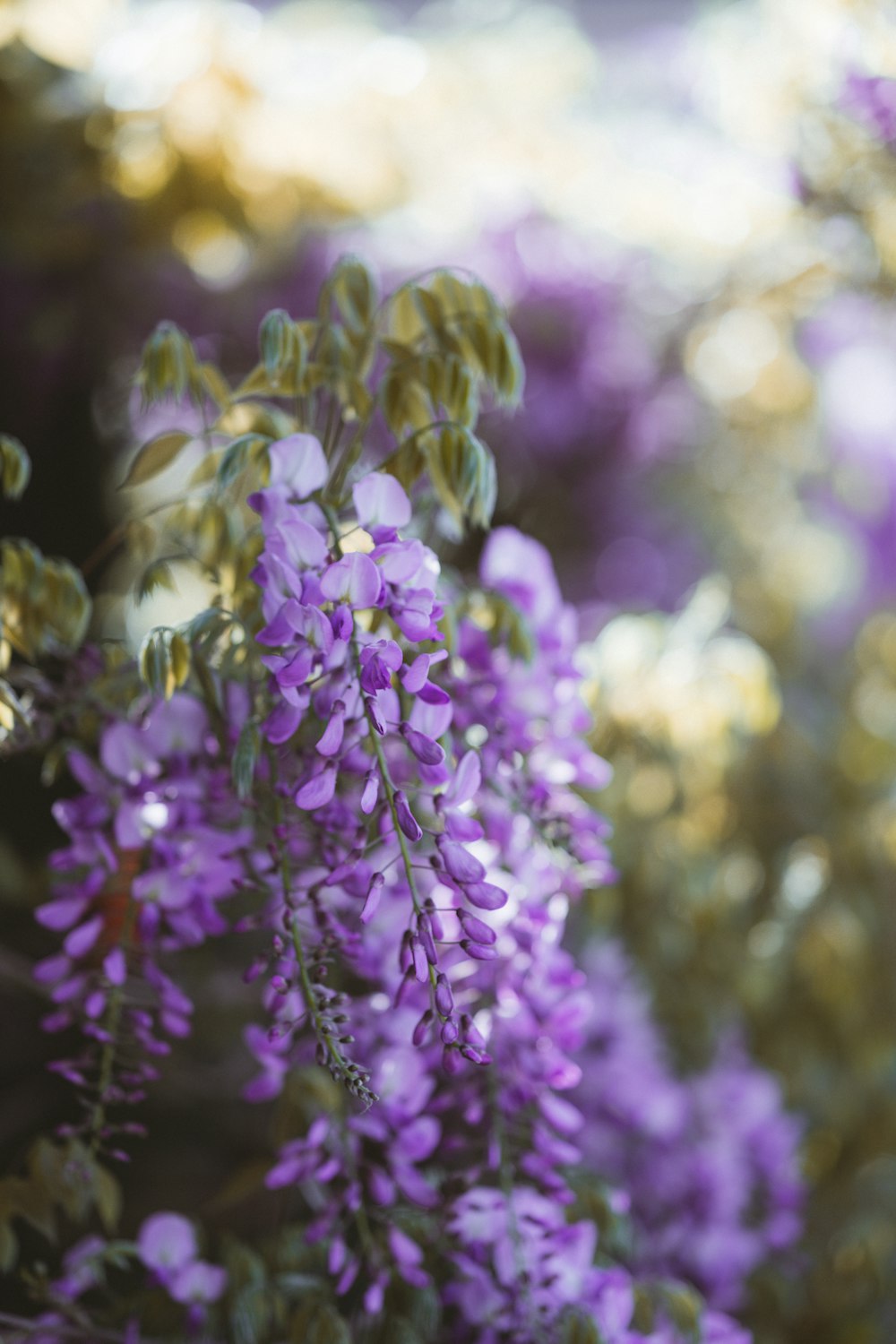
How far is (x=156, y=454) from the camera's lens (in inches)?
29.9

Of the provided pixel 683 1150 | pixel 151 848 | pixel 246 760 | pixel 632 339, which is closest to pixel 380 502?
pixel 246 760

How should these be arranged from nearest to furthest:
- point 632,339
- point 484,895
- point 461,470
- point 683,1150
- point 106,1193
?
point 484,895, point 461,470, point 106,1193, point 683,1150, point 632,339

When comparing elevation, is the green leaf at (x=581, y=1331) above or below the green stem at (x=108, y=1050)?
below

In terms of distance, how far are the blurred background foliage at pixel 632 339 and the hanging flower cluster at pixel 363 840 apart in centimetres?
31

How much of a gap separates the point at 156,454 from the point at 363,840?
0.32 meters

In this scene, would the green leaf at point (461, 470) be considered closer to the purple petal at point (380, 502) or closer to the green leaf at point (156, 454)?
the purple petal at point (380, 502)

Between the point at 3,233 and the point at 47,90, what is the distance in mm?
186

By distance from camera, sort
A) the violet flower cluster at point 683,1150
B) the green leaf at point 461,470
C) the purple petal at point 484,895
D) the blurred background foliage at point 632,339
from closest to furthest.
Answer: the purple petal at point 484,895 → the green leaf at point 461,470 → the violet flower cluster at point 683,1150 → the blurred background foliage at point 632,339

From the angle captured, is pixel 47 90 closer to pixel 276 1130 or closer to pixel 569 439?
pixel 569 439

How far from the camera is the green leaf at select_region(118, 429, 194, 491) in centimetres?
75

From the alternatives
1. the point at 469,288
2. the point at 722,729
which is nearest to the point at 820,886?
the point at 722,729

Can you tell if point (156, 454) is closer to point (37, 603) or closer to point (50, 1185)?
point (37, 603)

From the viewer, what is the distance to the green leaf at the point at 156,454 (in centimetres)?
75

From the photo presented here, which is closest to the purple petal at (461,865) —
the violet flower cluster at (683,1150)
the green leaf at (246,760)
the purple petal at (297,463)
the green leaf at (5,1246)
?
the green leaf at (246,760)
